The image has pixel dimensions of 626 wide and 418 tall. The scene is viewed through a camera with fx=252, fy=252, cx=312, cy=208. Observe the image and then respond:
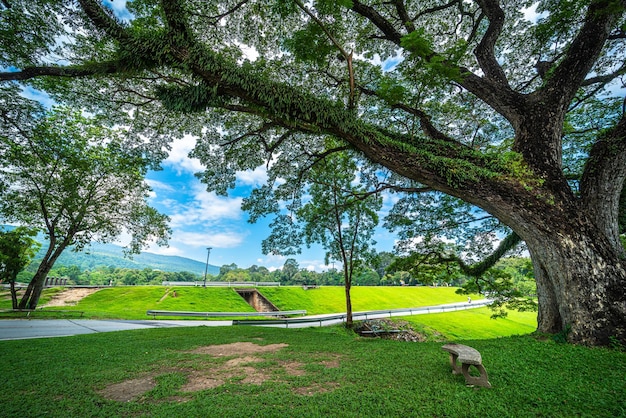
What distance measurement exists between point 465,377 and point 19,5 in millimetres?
12820

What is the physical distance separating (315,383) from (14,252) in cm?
1929

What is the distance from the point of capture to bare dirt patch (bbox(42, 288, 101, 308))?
18828mm

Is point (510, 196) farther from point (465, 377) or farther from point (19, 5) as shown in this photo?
point (19, 5)

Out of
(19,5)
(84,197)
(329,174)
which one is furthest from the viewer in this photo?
(84,197)

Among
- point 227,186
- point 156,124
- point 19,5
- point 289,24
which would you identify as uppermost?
point 289,24

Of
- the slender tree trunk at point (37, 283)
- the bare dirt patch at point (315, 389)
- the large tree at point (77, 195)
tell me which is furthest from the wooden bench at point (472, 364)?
the slender tree trunk at point (37, 283)

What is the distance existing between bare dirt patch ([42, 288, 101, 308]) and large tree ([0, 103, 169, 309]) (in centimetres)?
473

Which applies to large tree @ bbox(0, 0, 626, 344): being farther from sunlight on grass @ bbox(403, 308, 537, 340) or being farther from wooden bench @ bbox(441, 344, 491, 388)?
sunlight on grass @ bbox(403, 308, 537, 340)

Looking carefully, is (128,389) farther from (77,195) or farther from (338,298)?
(338,298)

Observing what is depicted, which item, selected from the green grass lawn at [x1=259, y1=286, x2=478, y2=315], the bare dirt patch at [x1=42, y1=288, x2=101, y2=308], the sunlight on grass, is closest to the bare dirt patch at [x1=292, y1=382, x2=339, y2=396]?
Answer: the sunlight on grass

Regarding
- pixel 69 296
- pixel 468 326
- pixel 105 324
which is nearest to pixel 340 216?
pixel 105 324

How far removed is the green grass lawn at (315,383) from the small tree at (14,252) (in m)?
12.5

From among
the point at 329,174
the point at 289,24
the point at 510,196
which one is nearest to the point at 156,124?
the point at 289,24

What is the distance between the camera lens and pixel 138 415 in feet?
9.40
